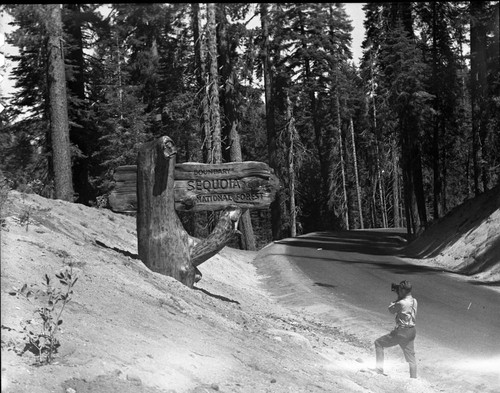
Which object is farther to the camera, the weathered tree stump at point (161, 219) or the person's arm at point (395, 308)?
the weathered tree stump at point (161, 219)

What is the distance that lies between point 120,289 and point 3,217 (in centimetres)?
254

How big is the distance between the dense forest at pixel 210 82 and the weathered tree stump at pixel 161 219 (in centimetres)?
565

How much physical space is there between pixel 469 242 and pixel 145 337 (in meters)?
19.4

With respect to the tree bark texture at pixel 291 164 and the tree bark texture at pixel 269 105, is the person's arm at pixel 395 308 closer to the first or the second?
the tree bark texture at pixel 269 105

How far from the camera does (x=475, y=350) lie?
10.2 metres

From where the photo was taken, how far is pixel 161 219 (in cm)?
1149

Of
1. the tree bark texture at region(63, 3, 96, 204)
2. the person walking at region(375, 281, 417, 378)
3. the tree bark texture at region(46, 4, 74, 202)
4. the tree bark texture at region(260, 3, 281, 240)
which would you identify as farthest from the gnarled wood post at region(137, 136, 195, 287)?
the tree bark texture at region(260, 3, 281, 240)

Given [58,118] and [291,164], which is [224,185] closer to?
[58,118]

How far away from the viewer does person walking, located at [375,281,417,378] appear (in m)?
8.98

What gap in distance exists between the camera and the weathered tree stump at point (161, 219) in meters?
11.5

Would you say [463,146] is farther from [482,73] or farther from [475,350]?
[475,350]

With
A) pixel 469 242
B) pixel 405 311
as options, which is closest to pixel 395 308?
pixel 405 311

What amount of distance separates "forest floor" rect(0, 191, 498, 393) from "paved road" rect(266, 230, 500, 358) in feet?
4.80

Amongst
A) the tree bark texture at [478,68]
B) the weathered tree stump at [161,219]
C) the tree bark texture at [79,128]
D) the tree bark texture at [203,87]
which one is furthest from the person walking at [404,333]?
the tree bark texture at [478,68]
